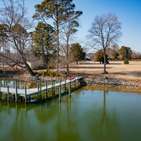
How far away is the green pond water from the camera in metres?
16.3

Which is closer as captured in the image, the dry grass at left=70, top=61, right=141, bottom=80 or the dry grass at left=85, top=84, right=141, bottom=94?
the dry grass at left=85, top=84, right=141, bottom=94

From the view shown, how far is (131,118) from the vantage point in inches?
779

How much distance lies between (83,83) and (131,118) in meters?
14.5

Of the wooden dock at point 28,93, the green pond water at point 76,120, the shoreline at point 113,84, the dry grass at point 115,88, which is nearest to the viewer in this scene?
the green pond water at point 76,120

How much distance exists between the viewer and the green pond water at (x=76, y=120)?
1634 centimetres

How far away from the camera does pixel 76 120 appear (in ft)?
64.1

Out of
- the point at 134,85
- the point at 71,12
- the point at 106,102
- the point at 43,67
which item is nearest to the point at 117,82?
the point at 134,85

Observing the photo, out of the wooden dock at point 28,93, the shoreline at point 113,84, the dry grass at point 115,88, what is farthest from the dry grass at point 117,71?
the wooden dock at point 28,93

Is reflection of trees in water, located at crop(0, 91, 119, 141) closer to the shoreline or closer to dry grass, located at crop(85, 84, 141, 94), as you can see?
dry grass, located at crop(85, 84, 141, 94)

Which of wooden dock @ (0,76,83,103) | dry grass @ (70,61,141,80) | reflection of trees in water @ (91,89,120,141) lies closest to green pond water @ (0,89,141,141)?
reflection of trees in water @ (91,89,120,141)

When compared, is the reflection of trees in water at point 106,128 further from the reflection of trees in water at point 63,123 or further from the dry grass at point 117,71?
the dry grass at point 117,71

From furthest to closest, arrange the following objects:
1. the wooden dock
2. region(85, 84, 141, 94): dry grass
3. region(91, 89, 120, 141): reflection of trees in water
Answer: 1. region(85, 84, 141, 94): dry grass
2. the wooden dock
3. region(91, 89, 120, 141): reflection of trees in water

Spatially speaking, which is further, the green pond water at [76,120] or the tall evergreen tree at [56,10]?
the tall evergreen tree at [56,10]

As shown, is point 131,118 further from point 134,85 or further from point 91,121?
point 134,85
